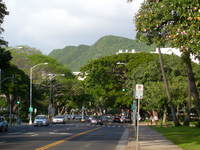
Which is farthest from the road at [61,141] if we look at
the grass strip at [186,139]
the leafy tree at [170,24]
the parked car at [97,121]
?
the parked car at [97,121]

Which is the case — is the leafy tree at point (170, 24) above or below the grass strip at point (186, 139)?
above

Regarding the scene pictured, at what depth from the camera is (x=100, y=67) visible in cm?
8819

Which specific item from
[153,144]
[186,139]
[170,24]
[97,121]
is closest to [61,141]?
[153,144]

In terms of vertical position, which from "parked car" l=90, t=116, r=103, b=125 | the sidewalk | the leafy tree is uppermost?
the leafy tree

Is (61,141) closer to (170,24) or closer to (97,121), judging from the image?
(170,24)

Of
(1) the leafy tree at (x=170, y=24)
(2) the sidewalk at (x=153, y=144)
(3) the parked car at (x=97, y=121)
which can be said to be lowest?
(2) the sidewalk at (x=153, y=144)

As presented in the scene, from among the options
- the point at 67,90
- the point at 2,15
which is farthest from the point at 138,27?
the point at 67,90

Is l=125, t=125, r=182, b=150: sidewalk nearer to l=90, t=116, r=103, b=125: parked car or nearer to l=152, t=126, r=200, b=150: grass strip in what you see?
l=152, t=126, r=200, b=150: grass strip

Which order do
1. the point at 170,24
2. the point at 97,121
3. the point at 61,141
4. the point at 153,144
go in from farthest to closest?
the point at 97,121 < the point at 61,141 < the point at 153,144 < the point at 170,24

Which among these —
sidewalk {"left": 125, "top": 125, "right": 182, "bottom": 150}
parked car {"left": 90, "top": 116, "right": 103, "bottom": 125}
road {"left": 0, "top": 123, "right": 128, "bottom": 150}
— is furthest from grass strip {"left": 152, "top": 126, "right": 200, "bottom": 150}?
parked car {"left": 90, "top": 116, "right": 103, "bottom": 125}

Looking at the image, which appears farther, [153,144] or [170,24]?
[153,144]

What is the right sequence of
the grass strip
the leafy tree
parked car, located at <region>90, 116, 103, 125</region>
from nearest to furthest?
the leafy tree, the grass strip, parked car, located at <region>90, 116, 103, 125</region>

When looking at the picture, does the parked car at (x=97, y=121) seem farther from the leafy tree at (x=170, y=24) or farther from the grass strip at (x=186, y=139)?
the leafy tree at (x=170, y=24)

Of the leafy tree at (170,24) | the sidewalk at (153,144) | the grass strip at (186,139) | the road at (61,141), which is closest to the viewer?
the leafy tree at (170,24)
